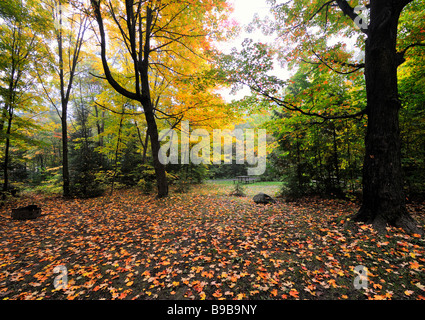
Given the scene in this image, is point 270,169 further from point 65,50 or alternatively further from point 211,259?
point 65,50

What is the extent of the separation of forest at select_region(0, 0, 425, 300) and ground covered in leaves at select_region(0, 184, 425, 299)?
3cm

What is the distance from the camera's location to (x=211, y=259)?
3273 millimetres

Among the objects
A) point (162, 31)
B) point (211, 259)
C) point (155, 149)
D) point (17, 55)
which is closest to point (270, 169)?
point (155, 149)

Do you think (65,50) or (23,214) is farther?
(65,50)

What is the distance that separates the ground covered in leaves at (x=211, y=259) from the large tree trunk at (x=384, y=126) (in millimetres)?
573

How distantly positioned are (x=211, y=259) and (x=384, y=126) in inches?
193

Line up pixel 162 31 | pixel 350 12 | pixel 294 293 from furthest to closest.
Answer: pixel 162 31, pixel 350 12, pixel 294 293

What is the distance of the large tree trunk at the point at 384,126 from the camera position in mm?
3656

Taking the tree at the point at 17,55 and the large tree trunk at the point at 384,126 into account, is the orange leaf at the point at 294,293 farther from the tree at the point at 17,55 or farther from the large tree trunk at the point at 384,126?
the tree at the point at 17,55

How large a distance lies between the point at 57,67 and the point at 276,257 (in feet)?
47.2

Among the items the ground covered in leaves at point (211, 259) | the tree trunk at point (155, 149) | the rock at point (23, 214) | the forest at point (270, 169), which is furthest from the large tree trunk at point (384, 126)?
the rock at point (23, 214)

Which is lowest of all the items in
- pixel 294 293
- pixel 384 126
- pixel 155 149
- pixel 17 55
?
pixel 294 293
